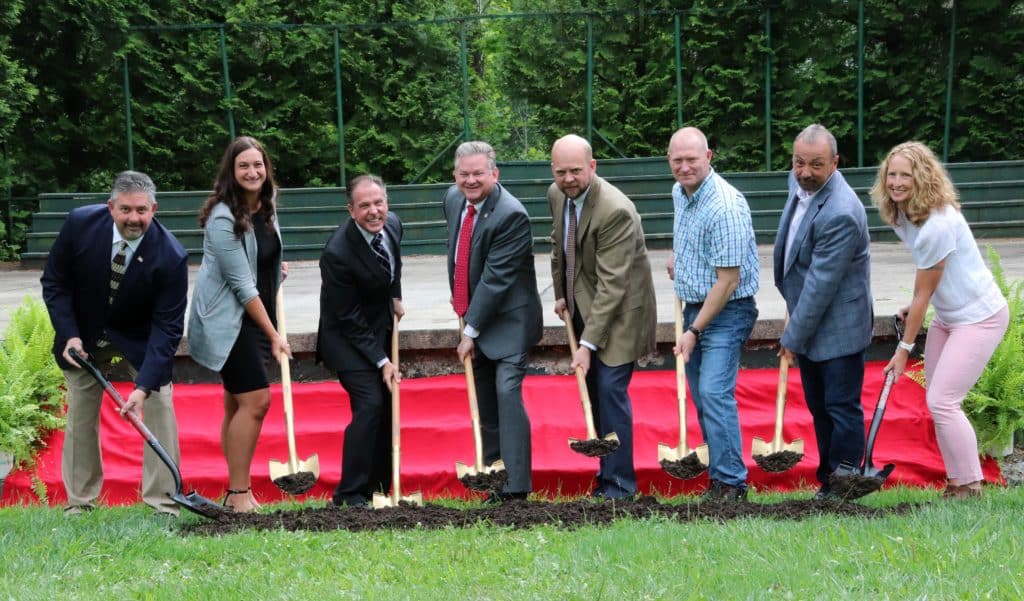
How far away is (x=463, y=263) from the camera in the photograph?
20.1 ft

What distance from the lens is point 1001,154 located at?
48.3 ft

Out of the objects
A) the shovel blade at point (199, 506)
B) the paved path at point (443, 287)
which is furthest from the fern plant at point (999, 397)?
the shovel blade at point (199, 506)

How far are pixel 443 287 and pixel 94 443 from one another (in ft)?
17.0

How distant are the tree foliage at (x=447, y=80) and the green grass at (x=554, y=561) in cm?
1065

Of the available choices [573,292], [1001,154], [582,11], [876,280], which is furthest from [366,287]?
[1001,154]

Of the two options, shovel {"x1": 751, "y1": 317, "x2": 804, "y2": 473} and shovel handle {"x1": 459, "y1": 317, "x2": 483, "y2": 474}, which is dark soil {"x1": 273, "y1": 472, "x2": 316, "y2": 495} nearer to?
shovel handle {"x1": 459, "y1": 317, "x2": 483, "y2": 474}

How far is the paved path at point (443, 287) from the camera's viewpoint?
26.0ft

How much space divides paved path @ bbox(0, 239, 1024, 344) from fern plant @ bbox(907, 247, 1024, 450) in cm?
83

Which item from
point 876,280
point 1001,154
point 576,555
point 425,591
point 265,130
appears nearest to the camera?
point 425,591

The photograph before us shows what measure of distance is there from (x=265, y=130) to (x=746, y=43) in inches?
264

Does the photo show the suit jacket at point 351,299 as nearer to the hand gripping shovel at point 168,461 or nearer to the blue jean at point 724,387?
the hand gripping shovel at point 168,461

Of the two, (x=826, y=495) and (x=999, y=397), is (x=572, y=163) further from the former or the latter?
(x=999, y=397)

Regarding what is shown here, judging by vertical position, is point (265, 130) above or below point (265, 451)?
above

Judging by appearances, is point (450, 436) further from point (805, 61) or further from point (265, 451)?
point (805, 61)
